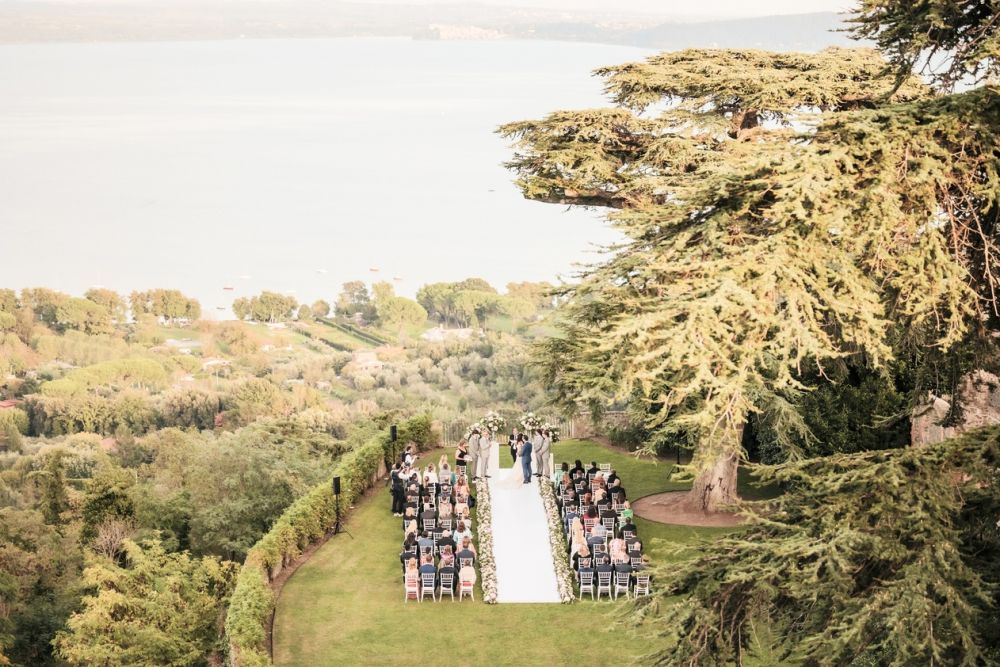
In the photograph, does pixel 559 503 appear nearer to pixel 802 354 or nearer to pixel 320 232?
pixel 802 354

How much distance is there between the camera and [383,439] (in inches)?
1155

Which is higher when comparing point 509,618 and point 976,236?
point 976,236

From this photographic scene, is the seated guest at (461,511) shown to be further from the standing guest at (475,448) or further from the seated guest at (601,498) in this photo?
the standing guest at (475,448)

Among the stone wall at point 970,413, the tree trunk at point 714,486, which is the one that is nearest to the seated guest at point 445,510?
the tree trunk at point 714,486

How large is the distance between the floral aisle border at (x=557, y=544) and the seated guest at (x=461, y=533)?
1.85 metres

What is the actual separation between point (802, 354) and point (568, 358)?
44.2 feet

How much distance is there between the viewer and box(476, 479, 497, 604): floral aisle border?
70.9 feet

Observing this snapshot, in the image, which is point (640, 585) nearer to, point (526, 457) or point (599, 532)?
point (599, 532)

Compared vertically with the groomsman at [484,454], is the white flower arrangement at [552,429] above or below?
above

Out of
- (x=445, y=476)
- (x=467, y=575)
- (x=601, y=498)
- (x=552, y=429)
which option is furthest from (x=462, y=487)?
(x=467, y=575)

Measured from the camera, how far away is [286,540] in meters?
23.1

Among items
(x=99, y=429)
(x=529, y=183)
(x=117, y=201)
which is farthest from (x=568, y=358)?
(x=117, y=201)

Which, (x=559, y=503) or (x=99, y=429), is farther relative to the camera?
(x=99, y=429)

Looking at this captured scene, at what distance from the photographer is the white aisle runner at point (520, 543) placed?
71.5 ft
